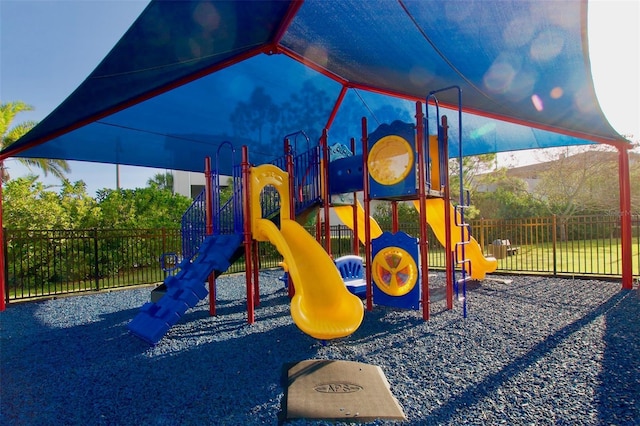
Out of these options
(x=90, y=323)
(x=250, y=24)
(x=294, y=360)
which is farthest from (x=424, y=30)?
(x=90, y=323)

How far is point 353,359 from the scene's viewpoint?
13.7 feet

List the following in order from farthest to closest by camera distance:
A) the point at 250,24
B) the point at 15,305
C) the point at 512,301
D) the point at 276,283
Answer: the point at 276,283 < the point at 15,305 < the point at 512,301 < the point at 250,24

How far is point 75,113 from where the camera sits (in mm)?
5453

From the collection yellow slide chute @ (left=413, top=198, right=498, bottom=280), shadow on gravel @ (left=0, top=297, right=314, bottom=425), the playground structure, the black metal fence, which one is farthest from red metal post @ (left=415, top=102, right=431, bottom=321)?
the black metal fence

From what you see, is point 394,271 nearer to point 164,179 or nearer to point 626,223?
point 626,223

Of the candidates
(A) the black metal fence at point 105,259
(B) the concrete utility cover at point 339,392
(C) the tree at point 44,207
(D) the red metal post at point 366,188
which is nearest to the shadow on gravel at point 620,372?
(B) the concrete utility cover at point 339,392

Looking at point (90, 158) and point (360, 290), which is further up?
point (90, 158)

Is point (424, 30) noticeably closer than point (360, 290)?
Yes

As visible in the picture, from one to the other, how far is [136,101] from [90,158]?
12.2 ft

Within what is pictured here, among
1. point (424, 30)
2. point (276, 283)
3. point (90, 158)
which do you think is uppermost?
point (424, 30)

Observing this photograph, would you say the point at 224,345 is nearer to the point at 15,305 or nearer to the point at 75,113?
the point at 75,113

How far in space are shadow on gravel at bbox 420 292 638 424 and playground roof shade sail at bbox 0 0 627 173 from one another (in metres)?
3.38

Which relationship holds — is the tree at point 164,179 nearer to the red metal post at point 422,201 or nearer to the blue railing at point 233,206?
the blue railing at point 233,206

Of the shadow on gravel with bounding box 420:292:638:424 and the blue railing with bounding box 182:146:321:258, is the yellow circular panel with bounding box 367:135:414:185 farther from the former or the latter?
the shadow on gravel with bounding box 420:292:638:424
